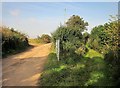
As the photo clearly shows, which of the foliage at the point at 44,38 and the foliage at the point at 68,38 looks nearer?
the foliage at the point at 68,38

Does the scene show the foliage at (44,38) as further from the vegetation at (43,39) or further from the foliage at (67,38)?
the foliage at (67,38)

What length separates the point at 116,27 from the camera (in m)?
15.2

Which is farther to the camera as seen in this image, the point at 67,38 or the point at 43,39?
the point at 43,39

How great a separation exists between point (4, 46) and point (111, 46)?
13.7 meters

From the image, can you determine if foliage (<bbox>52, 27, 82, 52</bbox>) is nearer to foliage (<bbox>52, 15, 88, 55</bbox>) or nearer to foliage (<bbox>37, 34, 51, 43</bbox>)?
foliage (<bbox>52, 15, 88, 55</bbox>)

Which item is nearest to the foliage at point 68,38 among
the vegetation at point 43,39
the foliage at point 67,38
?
the foliage at point 67,38

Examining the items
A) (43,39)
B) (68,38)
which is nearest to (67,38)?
(68,38)

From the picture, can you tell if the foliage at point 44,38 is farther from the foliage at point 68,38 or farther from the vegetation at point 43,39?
the foliage at point 68,38

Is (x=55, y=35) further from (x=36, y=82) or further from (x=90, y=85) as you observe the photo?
(x=90, y=85)

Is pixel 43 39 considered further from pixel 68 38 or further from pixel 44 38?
pixel 68 38

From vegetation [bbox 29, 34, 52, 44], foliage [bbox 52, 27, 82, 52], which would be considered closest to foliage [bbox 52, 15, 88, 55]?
foliage [bbox 52, 27, 82, 52]

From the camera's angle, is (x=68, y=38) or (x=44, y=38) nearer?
(x=68, y=38)

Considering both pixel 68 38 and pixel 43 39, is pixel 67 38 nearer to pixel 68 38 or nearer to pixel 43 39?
pixel 68 38

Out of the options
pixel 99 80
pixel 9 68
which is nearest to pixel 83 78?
pixel 99 80
